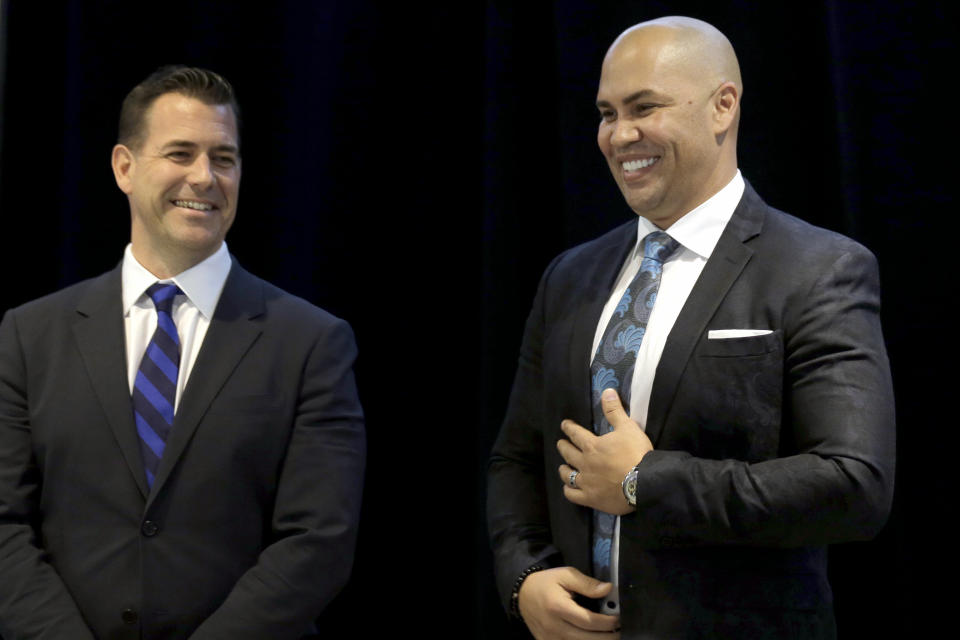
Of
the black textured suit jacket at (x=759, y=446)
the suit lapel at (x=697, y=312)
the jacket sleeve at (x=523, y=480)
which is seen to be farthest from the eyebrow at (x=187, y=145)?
the suit lapel at (x=697, y=312)

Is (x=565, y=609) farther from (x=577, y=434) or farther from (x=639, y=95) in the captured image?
(x=639, y=95)

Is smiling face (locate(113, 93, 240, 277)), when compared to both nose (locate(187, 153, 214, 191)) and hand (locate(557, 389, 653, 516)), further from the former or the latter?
hand (locate(557, 389, 653, 516))

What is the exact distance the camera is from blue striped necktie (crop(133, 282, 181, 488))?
2.16m

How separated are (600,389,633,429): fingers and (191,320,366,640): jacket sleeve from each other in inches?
23.4

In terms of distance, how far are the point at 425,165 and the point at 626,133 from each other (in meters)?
1.04

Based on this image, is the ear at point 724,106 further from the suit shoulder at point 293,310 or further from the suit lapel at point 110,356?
the suit lapel at point 110,356

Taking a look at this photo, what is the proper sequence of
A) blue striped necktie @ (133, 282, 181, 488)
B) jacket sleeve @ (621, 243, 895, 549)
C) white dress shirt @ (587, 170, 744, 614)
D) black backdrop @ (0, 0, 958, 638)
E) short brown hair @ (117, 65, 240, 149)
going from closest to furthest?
jacket sleeve @ (621, 243, 895, 549) → white dress shirt @ (587, 170, 744, 614) → blue striped necktie @ (133, 282, 181, 488) → short brown hair @ (117, 65, 240, 149) → black backdrop @ (0, 0, 958, 638)

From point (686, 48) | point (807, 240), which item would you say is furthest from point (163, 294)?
point (807, 240)

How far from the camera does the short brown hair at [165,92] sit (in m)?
2.39

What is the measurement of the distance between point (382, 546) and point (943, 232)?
1.59 meters

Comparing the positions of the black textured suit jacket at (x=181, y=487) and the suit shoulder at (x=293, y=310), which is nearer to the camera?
the black textured suit jacket at (x=181, y=487)

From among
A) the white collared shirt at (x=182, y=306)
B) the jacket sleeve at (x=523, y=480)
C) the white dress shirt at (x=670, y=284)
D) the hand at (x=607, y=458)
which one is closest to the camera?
the hand at (x=607, y=458)

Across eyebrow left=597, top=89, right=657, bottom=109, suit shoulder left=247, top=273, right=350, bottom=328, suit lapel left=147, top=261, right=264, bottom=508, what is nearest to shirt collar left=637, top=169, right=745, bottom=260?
eyebrow left=597, top=89, right=657, bottom=109

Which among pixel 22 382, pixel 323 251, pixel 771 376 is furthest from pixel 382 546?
pixel 771 376
